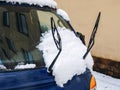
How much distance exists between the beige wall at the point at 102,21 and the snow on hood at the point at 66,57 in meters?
3.47

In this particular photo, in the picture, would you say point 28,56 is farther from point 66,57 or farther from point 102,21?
point 102,21

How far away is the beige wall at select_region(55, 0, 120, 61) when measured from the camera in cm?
751

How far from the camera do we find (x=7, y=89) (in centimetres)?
318

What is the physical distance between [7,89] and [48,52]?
0.70m

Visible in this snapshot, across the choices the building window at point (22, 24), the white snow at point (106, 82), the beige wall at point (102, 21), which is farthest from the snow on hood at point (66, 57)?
the beige wall at point (102, 21)

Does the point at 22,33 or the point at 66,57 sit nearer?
the point at 66,57

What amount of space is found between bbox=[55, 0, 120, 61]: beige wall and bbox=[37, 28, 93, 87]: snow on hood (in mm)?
3472

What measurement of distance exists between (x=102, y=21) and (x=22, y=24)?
394 centimetres

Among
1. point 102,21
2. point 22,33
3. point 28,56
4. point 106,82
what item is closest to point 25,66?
point 28,56

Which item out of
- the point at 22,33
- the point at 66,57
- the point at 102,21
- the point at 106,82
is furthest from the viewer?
the point at 102,21

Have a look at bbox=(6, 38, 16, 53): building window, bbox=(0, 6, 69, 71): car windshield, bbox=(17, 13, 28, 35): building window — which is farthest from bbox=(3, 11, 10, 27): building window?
bbox=(6, 38, 16, 53): building window

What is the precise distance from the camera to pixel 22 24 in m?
4.09

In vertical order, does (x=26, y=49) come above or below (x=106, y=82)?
above

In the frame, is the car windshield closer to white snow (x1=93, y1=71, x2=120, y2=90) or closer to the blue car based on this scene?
the blue car
